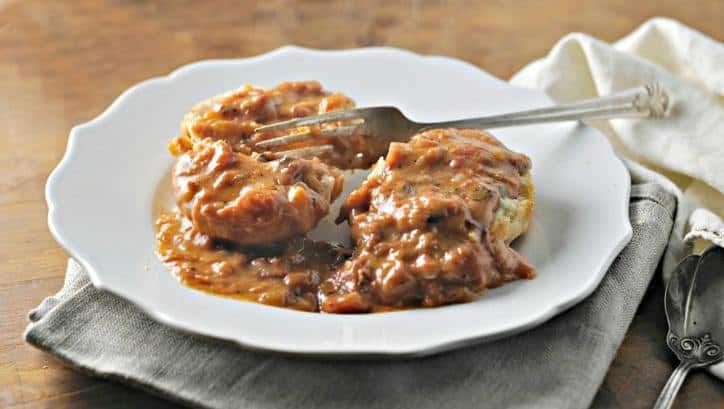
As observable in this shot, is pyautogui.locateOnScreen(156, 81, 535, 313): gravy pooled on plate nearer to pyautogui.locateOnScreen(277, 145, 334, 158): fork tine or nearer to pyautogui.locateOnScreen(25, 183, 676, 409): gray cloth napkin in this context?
pyautogui.locateOnScreen(277, 145, 334, 158): fork tine

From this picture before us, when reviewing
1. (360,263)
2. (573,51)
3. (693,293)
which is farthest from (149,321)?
(573,51)

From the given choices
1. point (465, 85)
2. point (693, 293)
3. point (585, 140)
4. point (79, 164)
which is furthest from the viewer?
point (465, 85)

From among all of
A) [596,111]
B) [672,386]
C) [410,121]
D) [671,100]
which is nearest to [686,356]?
[672,386]

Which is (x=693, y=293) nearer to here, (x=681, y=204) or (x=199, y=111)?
(x=681, y=204)

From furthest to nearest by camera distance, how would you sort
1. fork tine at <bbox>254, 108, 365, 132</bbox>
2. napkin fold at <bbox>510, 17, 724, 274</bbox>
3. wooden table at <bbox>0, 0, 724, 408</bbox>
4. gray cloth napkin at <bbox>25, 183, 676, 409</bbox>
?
napkin fold at <bbox>510, 17, 724, 274</bbox> → wooden table at <bbox>0, 0, 724, 408</bbox> → fork tine at <bbox>254, 108, 365, 132</bbox> → gray cloth napkin at <bbox>25, 183, 676, 409</bbox>

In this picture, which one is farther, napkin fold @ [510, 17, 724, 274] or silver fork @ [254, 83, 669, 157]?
napkin fold @ [510, 17, 724, 274]

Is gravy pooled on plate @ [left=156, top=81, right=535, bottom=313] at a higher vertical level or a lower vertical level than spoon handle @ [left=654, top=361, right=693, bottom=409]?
higher

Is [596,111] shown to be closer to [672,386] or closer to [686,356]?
[686,356]

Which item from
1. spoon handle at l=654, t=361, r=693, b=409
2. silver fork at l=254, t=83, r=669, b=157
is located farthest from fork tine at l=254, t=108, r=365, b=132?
spoon handle at l=654, t=361, r=693, b=409
